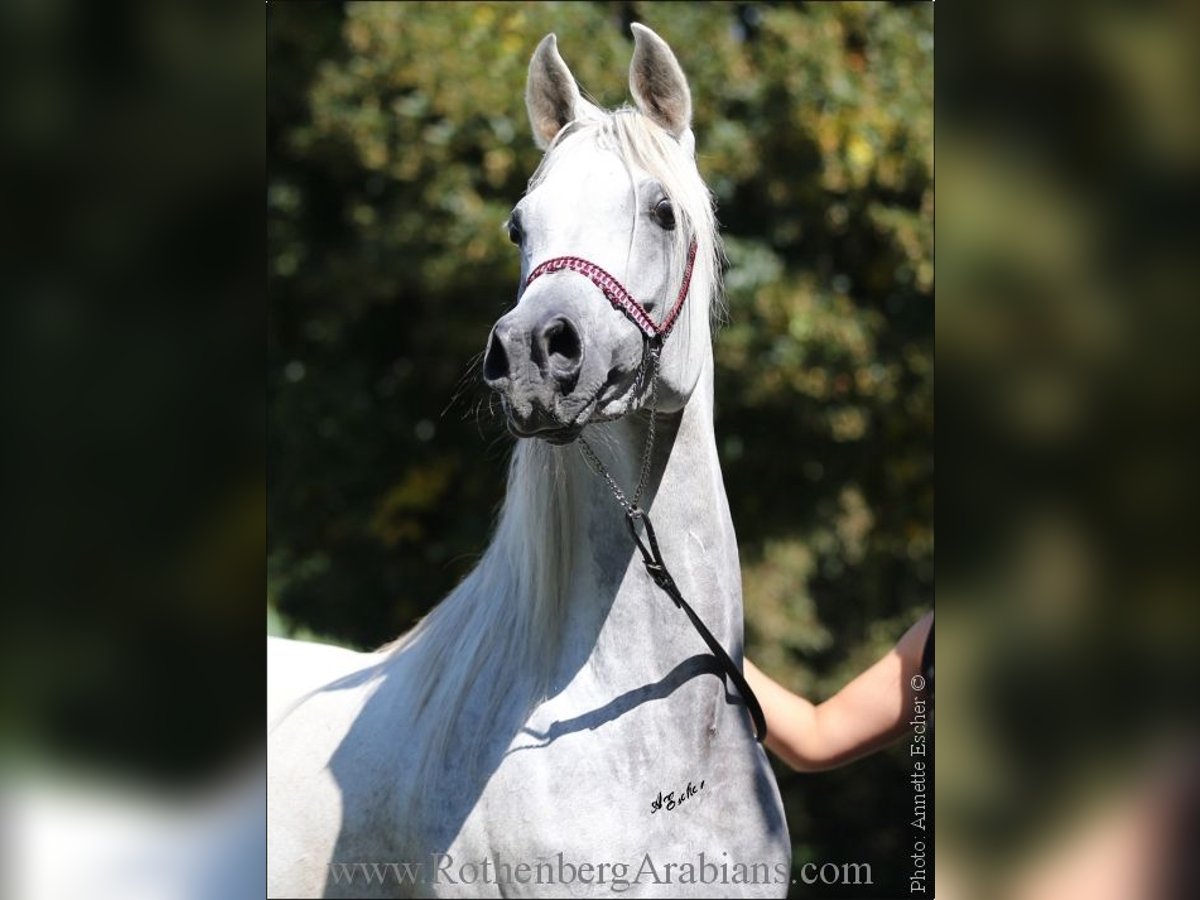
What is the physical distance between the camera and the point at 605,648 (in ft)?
5.63

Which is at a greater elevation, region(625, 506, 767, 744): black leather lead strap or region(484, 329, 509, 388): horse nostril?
region(484, 329, 509, 388): horse nostril

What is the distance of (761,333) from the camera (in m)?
3.37

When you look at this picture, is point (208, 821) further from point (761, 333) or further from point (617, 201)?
point (761, 333)

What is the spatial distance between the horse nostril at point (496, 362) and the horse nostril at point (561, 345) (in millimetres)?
51

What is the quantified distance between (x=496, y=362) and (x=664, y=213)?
0.36 metres

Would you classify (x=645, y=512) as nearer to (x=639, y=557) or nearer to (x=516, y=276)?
(x=639, y=557)

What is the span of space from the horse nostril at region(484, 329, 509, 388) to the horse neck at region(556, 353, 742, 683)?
0.90ft

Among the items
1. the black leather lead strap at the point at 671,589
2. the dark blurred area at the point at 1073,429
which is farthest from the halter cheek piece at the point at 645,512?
the dark blurred area at the point at 1073,429

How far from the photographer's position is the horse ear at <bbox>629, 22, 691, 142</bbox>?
172cm

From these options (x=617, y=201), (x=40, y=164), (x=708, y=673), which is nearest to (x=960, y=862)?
(x=708, y=673)
